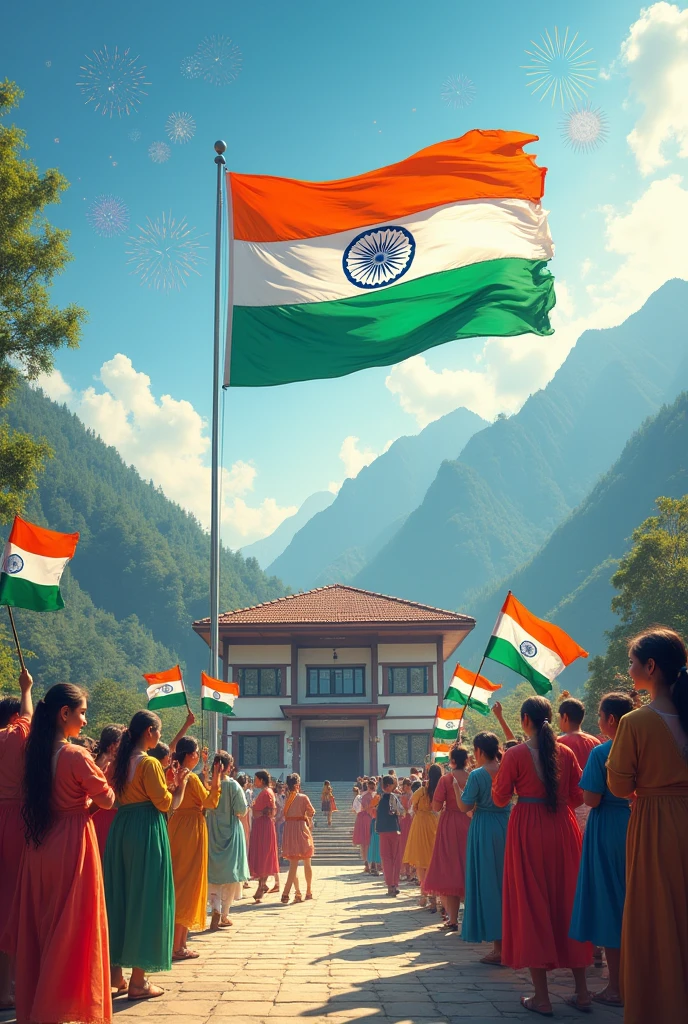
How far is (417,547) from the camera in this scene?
196750mm

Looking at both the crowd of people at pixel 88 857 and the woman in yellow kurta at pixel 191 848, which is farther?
the woman in yellow kurta at pixel 191 848

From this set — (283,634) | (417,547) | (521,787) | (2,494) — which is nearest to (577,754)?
(521,787)

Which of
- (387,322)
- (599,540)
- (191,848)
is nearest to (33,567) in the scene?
(191,848)

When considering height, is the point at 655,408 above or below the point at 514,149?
above

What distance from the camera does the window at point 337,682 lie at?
34.9 m

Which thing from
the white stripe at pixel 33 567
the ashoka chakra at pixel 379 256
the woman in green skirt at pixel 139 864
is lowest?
the woman in green skirt at pixel 139 864

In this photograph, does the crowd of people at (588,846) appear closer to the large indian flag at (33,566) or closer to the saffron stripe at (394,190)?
the large indian flag at (33,566)

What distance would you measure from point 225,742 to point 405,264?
2878cm

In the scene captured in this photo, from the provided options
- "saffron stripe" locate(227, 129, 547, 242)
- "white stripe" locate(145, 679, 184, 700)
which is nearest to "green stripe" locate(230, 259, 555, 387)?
"saffron stripe" locate(227, 129, 547, 242)

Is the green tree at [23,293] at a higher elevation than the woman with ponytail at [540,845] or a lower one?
higher

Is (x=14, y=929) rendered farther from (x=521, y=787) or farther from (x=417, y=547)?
(x=417, y=547)

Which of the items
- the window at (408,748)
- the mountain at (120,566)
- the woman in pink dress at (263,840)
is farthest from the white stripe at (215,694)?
the mountain at (120,566)

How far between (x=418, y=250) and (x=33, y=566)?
4743 mm

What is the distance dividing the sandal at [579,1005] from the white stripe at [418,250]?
6.13 m
